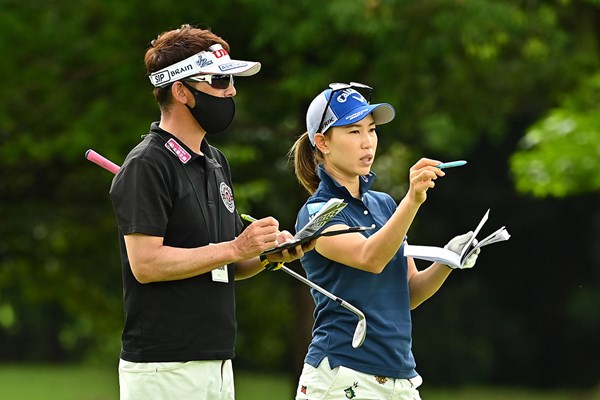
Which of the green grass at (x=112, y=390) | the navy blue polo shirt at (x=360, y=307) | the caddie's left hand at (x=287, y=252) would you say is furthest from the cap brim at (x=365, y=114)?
the green grass at (x=112, y=390)

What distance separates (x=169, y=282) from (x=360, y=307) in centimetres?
69

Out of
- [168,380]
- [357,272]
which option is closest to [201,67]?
[357,272]

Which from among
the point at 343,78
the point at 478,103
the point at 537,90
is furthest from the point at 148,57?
the point at 537,90

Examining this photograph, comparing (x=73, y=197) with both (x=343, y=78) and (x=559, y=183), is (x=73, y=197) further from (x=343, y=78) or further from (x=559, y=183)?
(x=559, y=183)

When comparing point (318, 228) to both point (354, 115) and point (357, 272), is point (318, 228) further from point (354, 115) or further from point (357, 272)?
point (354, 115)

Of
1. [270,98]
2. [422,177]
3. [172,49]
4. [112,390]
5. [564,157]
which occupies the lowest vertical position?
[112,390]

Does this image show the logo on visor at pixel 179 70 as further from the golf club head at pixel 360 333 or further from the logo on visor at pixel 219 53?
the golf club head at pixel 360 333

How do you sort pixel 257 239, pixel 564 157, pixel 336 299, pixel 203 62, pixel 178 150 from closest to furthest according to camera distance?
pixel 257 239, pixel 178 150, pixel 203 62, pixel 336 299, pixel 564 157

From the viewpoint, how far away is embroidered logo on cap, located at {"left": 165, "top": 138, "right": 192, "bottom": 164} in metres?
3.76

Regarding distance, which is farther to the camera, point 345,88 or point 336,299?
point 345,88

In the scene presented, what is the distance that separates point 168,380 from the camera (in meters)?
3.66

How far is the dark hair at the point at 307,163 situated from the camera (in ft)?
14.4

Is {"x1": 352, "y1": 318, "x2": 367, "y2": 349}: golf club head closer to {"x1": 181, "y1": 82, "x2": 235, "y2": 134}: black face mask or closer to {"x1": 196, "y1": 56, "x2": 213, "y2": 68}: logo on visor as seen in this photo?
{"x1": 181, "y1": 82, "x2": 235, "y2": 134}: black face mask

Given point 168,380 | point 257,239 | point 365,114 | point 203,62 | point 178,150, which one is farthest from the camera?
point 365,114
